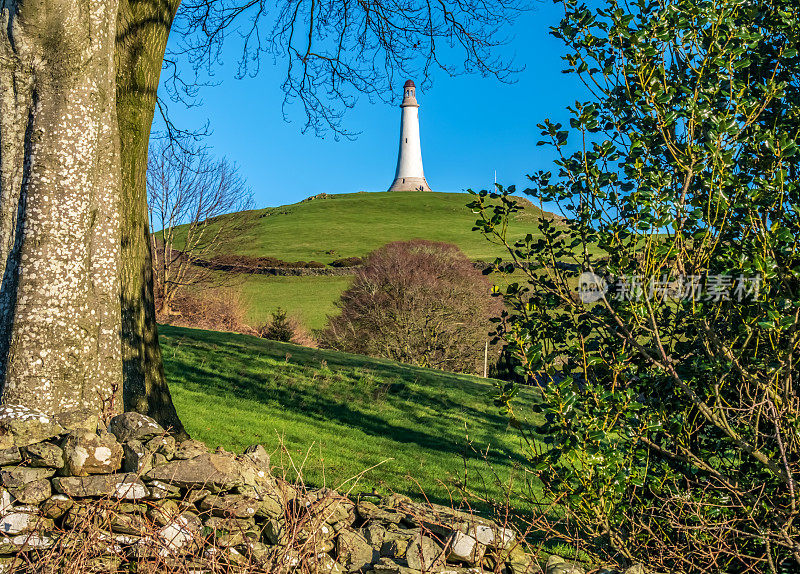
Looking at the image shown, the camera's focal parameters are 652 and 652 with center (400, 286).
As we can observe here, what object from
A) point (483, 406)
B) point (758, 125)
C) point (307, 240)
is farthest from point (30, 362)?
point (307, 240)

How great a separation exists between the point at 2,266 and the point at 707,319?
5289 millimetres

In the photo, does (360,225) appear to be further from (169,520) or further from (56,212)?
(169,520)

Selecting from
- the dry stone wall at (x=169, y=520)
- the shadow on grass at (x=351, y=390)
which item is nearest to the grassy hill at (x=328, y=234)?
the shadow on grass at (x=351, y=390)

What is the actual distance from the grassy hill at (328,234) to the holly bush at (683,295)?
27.4 metres

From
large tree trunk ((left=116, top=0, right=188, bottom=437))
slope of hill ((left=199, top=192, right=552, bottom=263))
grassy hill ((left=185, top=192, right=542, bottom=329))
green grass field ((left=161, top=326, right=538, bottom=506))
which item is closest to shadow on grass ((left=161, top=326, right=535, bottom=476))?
green grass field ((left=161, top=326, right=538, bottom=506))

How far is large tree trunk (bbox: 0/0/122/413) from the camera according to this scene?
5.09 m

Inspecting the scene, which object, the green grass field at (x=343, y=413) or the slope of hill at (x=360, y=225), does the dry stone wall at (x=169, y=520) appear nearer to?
the green grass field at (x=343, y=413)

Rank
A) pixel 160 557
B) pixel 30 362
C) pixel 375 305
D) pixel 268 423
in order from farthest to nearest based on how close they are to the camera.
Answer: pixel 375 305 < pixel 268 423 < pixel 30 362 < pixel 160 557

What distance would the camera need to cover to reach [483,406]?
42.4ft

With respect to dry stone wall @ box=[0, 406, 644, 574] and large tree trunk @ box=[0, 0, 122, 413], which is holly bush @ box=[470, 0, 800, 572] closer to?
dry stone wall @ box=[0, 406, 644, 574]

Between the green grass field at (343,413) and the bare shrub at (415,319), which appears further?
the bare shrub at (415,319)

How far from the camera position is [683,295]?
3307mm

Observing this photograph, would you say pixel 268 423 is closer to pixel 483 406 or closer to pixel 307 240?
pixel 483 406

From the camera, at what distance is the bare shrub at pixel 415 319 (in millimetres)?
22000
